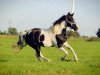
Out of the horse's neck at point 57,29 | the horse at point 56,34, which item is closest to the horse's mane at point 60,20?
the horse at point 56,34

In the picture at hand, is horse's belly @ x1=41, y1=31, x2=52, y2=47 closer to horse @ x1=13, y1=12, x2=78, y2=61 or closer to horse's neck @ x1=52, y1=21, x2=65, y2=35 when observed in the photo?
horse @ x1=13, y1=12, x2=78, y2=61

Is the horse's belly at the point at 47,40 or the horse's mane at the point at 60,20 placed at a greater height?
the horse's mane at the point at 60,20

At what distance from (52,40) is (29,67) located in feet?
7.05

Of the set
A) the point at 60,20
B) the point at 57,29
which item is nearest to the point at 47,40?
the point at 57,29

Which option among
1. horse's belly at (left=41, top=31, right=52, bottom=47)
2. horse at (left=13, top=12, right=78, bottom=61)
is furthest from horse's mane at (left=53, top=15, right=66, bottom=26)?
horse's belly at (left=41, top=31, right=52, bottom=47)

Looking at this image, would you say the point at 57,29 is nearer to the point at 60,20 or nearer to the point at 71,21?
the point at 60,20

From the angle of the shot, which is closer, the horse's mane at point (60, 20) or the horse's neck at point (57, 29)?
the horse's neck at point (57, 29)

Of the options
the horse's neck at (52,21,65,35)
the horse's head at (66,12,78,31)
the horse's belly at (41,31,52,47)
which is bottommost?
the horse's belly at (41,31,52,47)

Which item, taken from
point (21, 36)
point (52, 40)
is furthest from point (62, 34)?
point (21, 36)

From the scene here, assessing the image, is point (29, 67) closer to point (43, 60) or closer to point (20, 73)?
point (20, 73)

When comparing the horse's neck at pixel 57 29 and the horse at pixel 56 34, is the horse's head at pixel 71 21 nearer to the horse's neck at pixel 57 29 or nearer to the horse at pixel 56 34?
the horse at pixel 56 34

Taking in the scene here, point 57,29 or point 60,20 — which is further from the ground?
point 60,20

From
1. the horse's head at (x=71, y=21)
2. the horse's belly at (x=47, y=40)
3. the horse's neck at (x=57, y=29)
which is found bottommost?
the horse's belly at (x=47, y=40)

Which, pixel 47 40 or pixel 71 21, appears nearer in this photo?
pixel 71 21
